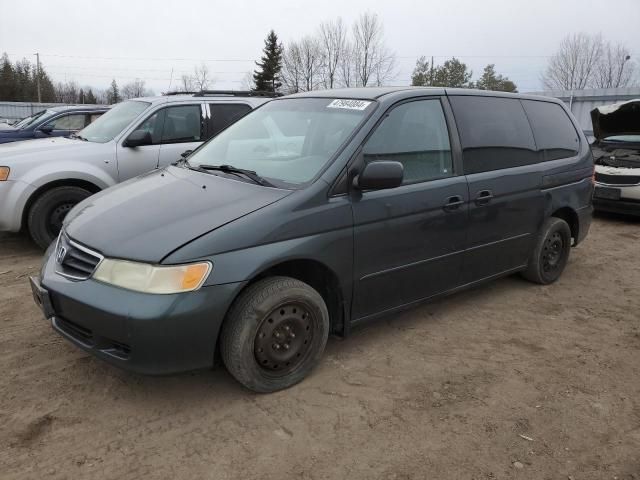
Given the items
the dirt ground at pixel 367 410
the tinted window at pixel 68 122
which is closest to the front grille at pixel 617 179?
the dirt ground at pixel 367 410

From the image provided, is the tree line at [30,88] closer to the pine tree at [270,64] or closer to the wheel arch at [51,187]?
the pine tree at [270,64]

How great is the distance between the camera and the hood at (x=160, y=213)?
284 centimetres

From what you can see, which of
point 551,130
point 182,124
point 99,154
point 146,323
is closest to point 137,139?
point 99,154

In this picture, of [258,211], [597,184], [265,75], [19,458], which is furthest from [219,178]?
[265,75]

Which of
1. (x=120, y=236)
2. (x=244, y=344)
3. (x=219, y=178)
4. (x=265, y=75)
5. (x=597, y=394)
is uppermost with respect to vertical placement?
(x=265, y=75)

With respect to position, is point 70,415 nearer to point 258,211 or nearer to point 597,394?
point 258,211

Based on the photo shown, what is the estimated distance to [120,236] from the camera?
2934 mm

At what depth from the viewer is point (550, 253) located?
5.13m

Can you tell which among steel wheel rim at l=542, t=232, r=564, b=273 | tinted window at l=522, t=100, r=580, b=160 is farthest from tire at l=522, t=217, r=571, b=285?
tinted window at l=522, t=100, r=580, b=160

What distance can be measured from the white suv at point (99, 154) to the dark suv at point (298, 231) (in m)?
2.35

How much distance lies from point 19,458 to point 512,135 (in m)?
4.16

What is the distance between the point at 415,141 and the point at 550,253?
2192 mm

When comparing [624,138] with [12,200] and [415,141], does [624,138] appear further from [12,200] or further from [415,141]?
[12,200]

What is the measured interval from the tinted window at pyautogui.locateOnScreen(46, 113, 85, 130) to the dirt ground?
748 centimetres
